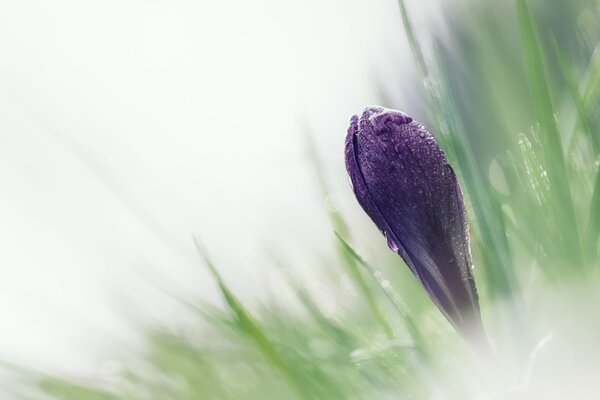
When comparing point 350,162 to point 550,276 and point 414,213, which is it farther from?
point 550,276

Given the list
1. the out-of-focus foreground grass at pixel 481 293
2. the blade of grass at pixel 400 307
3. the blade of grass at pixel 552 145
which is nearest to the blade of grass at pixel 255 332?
the out-of-focus foreground grass at pixel 481 293

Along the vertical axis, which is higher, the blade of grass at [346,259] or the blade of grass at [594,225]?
the blade of grass at [346,259]

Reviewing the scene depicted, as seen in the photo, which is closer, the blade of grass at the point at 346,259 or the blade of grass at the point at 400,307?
the blade of grass at the point at 400,307

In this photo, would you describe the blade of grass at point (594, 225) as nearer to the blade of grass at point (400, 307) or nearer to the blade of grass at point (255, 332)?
the blade of grass at point (400, 307)

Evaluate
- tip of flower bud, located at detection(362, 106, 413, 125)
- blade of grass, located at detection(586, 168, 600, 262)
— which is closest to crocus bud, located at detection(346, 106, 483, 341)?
tip of flower bud, located at detection(362, 106, 413, 125)

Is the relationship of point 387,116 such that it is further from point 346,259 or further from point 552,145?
point 346,259

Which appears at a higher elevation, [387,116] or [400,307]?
[387,116]

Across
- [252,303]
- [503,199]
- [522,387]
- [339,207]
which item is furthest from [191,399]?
[522,387]

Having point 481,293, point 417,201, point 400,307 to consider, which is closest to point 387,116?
point 417,201
